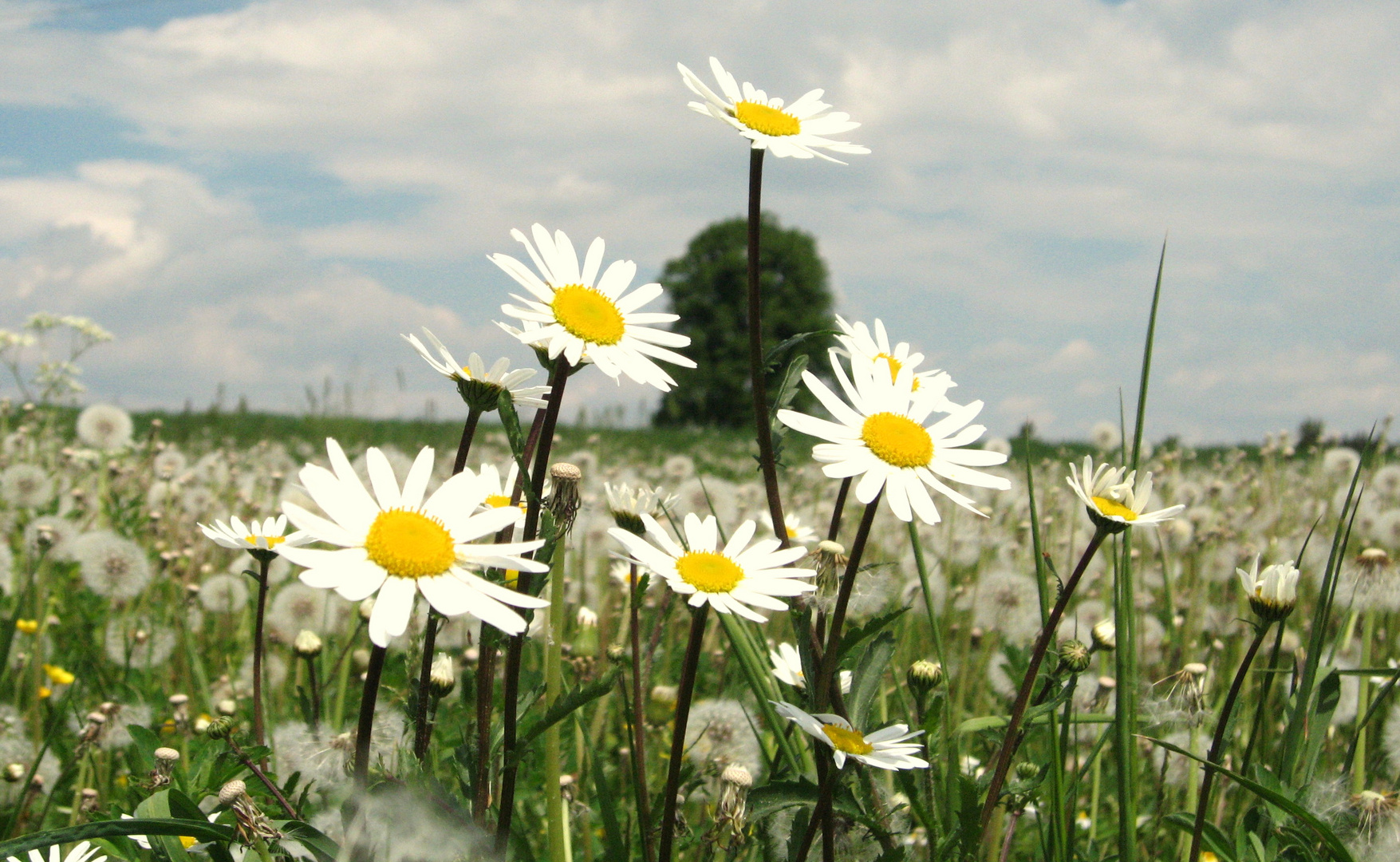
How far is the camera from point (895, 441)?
1432 mm

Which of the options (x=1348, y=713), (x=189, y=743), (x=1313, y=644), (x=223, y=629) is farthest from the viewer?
(x=223, y=629)

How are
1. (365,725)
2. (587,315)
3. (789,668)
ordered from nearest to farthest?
1. (365,725)
2. (587,315)
3. (789,668)

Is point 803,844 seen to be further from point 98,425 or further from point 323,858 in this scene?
point 98,425

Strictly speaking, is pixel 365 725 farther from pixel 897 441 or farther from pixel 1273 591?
pixel 1273 591

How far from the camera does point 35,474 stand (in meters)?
4.70

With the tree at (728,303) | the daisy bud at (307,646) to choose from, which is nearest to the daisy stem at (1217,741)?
the daisy bud at (307,646)

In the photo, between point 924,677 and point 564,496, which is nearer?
point 564,496

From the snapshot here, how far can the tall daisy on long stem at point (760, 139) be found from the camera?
1.43 m

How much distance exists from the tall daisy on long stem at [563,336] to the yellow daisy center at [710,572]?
0.20m

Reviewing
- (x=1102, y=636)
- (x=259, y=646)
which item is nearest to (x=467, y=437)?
(x=259, y=646)

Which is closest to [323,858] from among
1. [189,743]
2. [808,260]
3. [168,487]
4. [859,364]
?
[859,364]

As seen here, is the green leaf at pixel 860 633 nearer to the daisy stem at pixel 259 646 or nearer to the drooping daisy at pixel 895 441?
the drooping daisy at pixel 895 441

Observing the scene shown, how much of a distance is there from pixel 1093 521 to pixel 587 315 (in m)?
0.75

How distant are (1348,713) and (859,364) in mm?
2719
